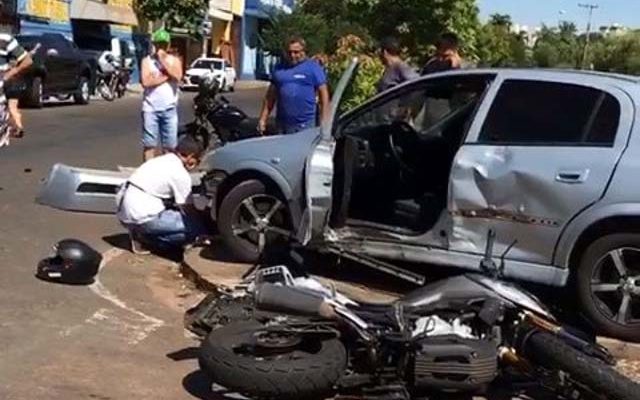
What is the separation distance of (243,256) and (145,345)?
2.12 meters

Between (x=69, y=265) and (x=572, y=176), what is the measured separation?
11.5 ft

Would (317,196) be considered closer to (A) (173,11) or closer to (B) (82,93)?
(B) (82,93)

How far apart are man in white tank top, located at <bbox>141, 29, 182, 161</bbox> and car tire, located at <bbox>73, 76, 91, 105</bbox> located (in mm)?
17955

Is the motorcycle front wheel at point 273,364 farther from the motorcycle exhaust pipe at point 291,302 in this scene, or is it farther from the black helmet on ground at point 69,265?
the black helmet on ground at point 69,265

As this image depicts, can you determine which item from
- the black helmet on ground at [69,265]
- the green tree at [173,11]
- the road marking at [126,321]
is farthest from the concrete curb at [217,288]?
the green tree at [173,11]

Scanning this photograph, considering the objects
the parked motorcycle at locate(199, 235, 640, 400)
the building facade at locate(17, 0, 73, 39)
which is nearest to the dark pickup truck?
the building facade at locate(17, 0, 73, 39)

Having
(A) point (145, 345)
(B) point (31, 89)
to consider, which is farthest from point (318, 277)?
(B) point (31, 89)

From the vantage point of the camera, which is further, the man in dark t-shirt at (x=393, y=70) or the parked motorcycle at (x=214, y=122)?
the parked motorcycle at (x=214, y=122)

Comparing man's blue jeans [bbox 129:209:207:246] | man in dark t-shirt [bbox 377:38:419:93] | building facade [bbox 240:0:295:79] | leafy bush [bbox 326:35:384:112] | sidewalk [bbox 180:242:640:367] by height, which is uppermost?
man in dark t-shirt [bbox 377:38:419:93]

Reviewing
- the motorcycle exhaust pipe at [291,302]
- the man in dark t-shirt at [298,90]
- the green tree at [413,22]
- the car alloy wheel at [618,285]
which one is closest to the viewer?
the motorcycle exhaust pipe at [291,302]

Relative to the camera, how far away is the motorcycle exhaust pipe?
571 cm

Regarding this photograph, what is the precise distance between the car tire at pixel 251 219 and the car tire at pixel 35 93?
1812cm

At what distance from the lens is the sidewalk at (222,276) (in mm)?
8031

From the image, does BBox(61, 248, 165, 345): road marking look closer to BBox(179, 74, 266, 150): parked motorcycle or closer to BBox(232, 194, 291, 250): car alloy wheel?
BBox(232, 194, 291, 250): car alloy wheel
